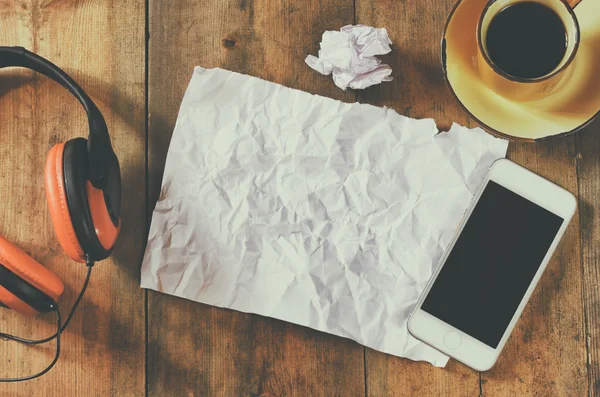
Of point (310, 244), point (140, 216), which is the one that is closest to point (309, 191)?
point (310, 244)

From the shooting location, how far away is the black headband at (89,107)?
427 mm

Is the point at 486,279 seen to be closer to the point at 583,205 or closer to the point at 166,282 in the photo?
the point at 583,205

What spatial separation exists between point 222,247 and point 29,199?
0.57ft

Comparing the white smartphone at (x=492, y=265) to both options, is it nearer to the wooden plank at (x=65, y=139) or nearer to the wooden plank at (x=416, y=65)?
the wooden plank at (x=416, y=65)

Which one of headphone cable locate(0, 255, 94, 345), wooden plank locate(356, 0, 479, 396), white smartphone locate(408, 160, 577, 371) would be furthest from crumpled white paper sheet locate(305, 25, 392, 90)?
headphone cable locate(0, 255, 94, 345)

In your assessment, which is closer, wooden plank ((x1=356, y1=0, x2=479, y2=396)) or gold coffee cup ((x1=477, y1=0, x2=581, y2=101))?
gold coffee cup ((x1=477, y1=0, x2=581, y2=101))

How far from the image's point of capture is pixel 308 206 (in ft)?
1.60

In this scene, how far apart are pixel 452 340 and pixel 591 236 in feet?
0.50

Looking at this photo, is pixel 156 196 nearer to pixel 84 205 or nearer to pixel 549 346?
pixel 84 205

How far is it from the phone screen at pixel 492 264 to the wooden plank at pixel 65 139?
258 millimetres

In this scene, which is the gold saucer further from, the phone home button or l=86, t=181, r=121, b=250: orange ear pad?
l=86, t=181, r=121, b=250: orange ear pad

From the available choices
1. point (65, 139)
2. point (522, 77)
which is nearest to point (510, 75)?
point (522, 77)

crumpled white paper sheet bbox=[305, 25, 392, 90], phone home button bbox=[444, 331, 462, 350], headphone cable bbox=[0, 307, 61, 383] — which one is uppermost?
crumpled white paper sheet bbox=[305, 25, 392, 90]

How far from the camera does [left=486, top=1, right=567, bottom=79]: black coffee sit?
396 mm
